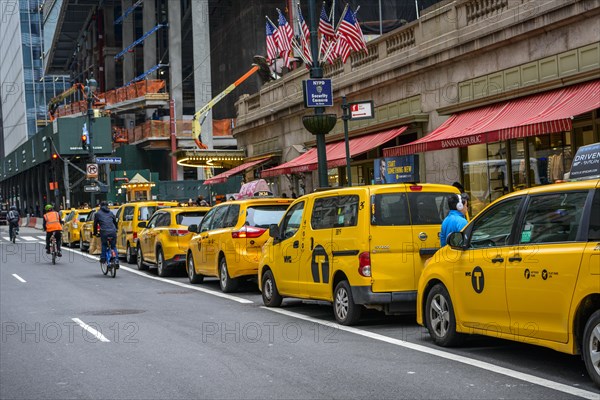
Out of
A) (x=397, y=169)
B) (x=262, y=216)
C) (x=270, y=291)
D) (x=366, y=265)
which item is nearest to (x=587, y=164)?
(x=366, y=265)

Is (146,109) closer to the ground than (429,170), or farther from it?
farther from it

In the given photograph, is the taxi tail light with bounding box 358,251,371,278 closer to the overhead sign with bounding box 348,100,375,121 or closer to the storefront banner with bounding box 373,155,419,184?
the storefront banner with bounding box 373,155,419,184

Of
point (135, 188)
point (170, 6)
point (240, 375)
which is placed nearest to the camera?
point (240, 375)

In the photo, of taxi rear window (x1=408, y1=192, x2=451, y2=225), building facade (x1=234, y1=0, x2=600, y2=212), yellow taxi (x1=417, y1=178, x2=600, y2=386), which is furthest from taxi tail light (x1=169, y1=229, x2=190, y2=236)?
yellow taxi (x1=417, y1=178, x2=600, y2=386)

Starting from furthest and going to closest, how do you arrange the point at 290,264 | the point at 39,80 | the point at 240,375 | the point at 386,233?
the point at 39,80 → the point at 290,264 → the point at 386,233 → the point at 240,375

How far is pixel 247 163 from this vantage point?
37688 millimetres

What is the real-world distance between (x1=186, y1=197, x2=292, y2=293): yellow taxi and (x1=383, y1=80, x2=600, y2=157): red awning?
13.3 ft

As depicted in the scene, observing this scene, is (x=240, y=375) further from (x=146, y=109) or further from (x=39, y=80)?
(x=39, y=80)

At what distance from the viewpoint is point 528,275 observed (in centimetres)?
852

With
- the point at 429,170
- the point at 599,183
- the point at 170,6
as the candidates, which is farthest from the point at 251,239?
the point at 170,6

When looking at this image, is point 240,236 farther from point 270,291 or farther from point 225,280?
point 270,291

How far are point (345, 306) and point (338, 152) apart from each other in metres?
14.7

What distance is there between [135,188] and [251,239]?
3378 centimetres

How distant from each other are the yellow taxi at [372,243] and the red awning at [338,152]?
1138 cm
